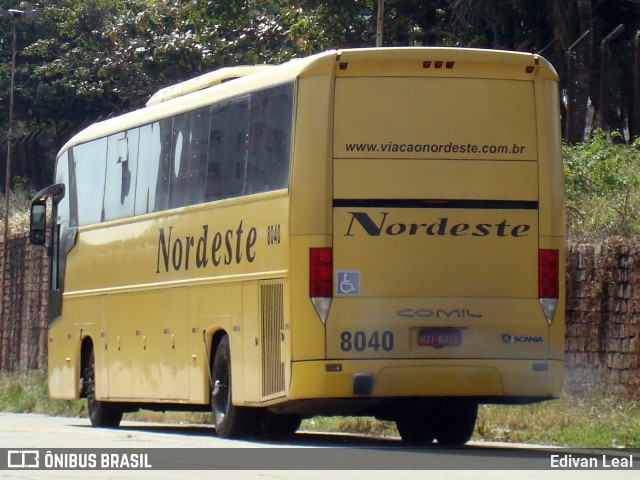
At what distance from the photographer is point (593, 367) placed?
683 inches

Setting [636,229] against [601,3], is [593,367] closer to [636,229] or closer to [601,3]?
[636,229]

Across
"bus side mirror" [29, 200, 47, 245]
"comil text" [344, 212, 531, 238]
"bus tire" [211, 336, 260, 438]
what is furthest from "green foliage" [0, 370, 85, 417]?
"comil text" [344, 212, 531, 238]

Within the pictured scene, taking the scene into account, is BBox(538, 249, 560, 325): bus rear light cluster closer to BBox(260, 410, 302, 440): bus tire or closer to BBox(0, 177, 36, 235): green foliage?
BBox(260, 410, 302, 440): bus tire

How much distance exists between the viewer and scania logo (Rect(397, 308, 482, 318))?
12.8 meters

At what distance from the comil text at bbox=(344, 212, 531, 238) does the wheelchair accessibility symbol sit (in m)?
0.33

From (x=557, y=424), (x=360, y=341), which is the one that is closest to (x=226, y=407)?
(x=360, y=341)

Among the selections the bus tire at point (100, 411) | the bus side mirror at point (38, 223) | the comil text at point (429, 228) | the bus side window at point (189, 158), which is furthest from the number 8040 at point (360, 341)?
the bus side mirror at point (38, 223)

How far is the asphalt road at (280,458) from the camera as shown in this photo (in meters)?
10.5

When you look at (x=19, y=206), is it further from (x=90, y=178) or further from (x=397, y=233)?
(x=397, y=233)

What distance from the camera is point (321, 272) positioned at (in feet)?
41.7

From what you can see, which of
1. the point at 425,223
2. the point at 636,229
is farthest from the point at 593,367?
the point at 425,223

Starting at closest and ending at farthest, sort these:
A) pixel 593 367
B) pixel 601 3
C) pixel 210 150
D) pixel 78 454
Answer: pixel 78 454, pixel 210 150, pixel 593 367, pixel 601 3

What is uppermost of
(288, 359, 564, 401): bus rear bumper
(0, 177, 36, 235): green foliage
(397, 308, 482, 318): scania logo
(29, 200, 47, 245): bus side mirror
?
(0, 177, 36, 235): green foliage

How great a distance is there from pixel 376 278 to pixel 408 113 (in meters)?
1.47
